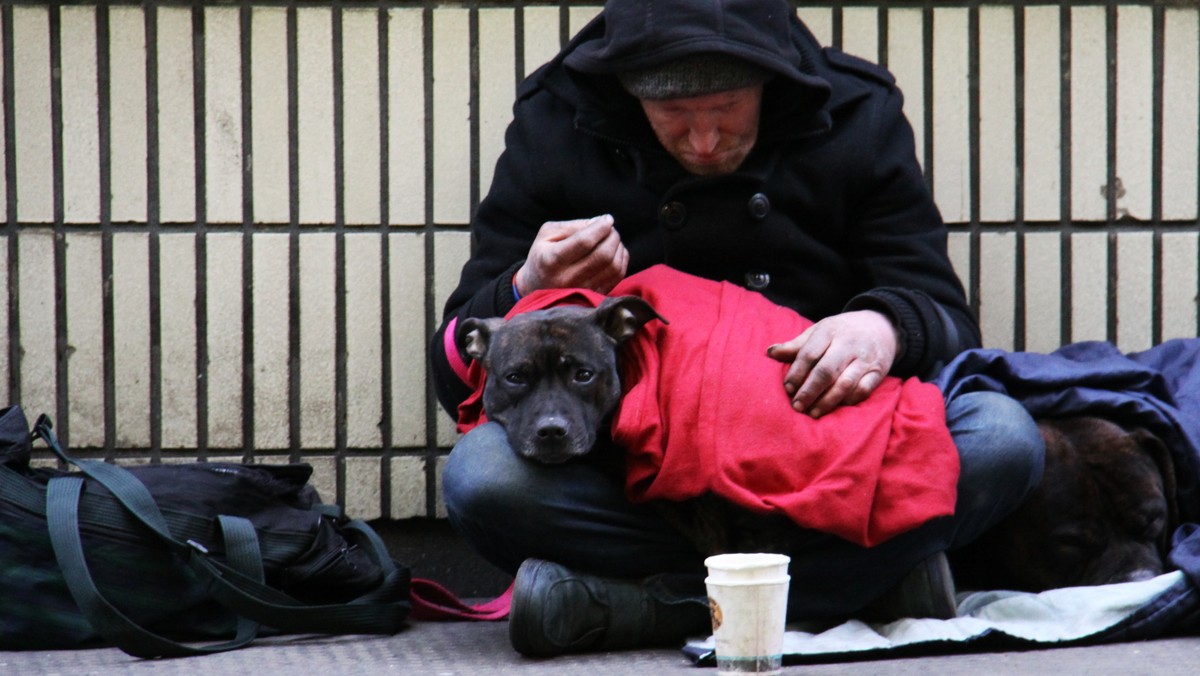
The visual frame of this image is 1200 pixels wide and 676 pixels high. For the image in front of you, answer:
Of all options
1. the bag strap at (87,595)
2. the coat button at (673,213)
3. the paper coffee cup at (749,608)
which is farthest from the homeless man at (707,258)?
the bag strap at (87,595)

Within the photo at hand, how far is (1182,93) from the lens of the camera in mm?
3344

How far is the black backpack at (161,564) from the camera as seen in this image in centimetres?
262

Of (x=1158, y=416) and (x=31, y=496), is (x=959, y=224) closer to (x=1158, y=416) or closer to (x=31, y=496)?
(x=1158, y=416)

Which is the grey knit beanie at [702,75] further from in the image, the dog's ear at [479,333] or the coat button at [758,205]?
the dog's ear at [479,333]

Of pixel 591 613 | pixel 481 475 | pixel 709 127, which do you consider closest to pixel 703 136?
pixel 709 127

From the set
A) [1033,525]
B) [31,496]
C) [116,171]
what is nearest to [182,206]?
[116,171]

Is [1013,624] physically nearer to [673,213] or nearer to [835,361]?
[835,361]

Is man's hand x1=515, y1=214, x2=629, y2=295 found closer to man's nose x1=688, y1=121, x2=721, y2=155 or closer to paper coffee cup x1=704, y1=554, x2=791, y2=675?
man's nose x1=688, y1=121, x2=721, y2=155

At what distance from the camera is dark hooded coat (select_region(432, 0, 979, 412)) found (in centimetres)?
285

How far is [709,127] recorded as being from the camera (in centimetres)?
274

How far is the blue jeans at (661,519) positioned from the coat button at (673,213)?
1.69 feet

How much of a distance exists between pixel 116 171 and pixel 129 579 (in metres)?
1.07

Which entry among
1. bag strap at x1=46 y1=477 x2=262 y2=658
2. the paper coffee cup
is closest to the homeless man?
the paper coffee cup

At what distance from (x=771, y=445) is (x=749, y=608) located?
0.41 meters
